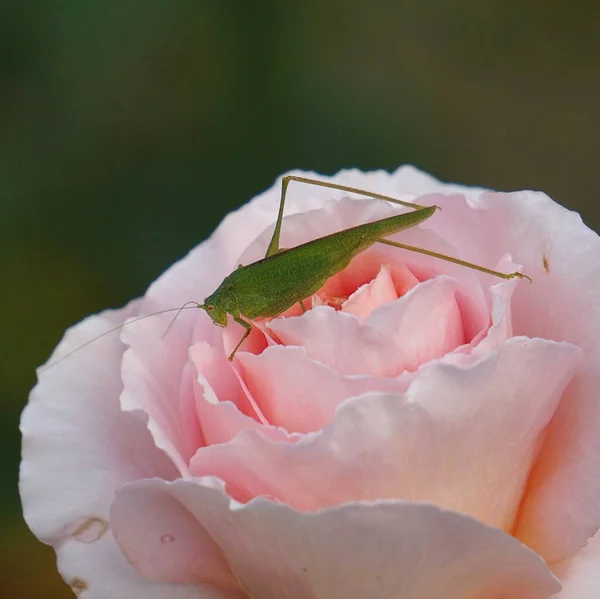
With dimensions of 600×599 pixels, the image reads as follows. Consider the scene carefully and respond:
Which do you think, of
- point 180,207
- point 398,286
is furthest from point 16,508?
point 398,286

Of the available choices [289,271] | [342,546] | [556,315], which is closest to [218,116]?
[289,271]

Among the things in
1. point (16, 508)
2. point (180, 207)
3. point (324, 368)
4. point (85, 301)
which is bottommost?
point (16, 508)

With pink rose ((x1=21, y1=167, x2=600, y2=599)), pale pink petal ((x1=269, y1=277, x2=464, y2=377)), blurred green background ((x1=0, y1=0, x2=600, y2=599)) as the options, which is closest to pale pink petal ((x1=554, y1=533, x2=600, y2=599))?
pink rose ((x1=21, y1=167, x2=600, y2=599))

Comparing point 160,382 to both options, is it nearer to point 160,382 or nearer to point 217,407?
point 160,382

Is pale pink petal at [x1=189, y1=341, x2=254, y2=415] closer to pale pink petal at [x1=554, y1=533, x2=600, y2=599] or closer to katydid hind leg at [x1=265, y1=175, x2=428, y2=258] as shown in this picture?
katydid hind leg at [x1=265, y1=175, x2=428, y2=258]

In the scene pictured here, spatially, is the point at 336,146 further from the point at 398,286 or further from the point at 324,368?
the point at 324,368
